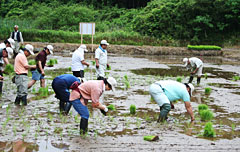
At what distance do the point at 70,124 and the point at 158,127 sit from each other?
1.81 meters

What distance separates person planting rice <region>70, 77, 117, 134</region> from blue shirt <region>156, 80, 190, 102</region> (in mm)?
Answer: 1604

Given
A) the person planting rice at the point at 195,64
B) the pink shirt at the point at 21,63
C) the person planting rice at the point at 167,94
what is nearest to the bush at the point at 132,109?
the person planting rice at the point at 167,94

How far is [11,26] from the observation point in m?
28.5

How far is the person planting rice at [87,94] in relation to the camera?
19.1 feet

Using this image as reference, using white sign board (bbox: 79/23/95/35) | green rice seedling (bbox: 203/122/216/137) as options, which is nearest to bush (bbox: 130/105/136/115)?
green rice seedling (bbox: 203/122/216/137)

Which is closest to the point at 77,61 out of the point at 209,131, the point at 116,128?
the point at 116,128

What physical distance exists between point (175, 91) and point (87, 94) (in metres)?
2.04

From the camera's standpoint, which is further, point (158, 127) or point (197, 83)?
point (197, 83)

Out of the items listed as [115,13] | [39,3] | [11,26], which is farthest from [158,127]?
[39,3]

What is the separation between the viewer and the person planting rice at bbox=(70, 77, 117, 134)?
5820 millimetres

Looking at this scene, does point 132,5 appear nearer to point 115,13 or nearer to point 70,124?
point 115,13

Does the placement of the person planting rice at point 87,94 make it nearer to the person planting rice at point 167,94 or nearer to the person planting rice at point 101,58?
the person planting rice at point 167,94

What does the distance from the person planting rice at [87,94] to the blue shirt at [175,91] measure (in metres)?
1.60

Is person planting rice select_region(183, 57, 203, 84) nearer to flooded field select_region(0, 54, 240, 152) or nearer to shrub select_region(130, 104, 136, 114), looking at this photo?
flooded field select_region(0, 54, 240, 152)
